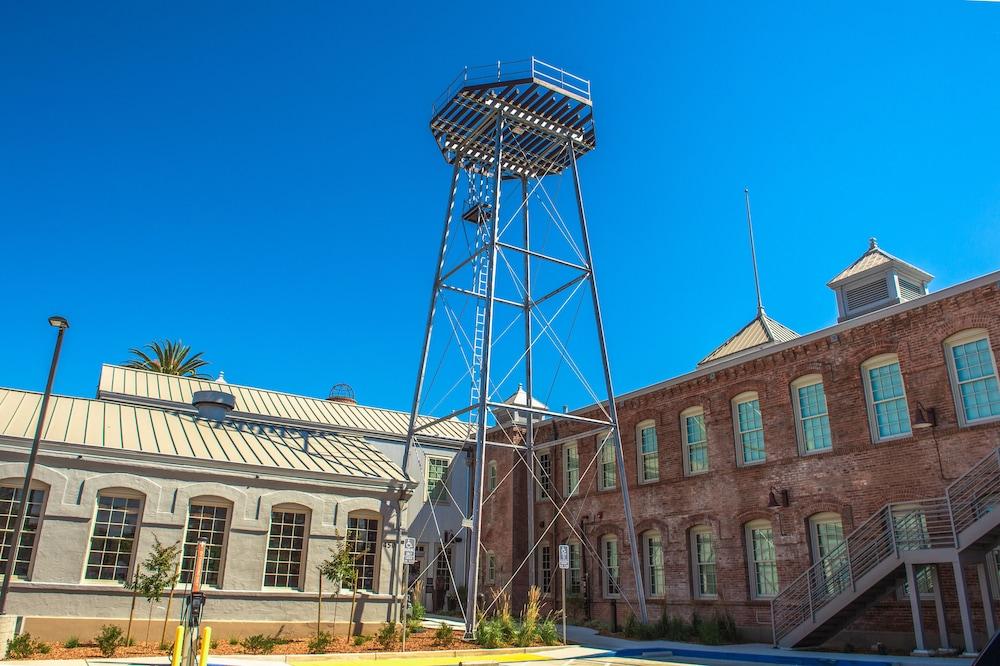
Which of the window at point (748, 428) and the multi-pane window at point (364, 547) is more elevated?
the window at point (748, 428)

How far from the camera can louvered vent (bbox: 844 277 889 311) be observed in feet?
78.4

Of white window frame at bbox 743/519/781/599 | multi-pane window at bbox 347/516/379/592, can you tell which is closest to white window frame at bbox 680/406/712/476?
white window frame at bbox 743/519/781/599

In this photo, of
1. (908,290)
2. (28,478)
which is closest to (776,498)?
(908,290)

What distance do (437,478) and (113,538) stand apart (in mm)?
19472

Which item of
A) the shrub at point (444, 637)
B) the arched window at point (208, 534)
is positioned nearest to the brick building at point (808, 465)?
the shrub at point (444, 637)

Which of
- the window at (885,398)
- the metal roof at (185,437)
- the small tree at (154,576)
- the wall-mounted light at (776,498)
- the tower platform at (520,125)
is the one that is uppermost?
the tower platform at (520,125)

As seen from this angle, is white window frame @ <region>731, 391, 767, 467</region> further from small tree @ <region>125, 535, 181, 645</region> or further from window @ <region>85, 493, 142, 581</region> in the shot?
window @ <region>85, 493, 142, 581</region>

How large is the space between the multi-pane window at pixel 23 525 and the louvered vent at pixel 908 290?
Answer: 24.3m

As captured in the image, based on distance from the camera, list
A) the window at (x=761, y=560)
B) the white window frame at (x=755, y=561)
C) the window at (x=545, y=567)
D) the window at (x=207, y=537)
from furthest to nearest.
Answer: the window at (x=545, y=567), the window at (x=761, y=560), the white window frame at (x=755, y=561), the window at (x=207, y=537)

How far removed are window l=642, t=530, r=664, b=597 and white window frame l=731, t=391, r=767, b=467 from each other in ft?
13.9

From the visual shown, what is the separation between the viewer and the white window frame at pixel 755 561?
71.6 feet

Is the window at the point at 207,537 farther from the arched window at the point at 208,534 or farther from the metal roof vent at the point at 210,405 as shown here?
the metal roof vent at the point at 210,405

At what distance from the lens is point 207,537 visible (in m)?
18.6

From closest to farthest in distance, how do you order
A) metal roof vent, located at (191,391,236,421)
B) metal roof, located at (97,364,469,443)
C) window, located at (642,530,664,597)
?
metal roof vent, located at (191,391,236,421) → window, located at (642,530,664,597) → metal roof, located at (97,364,469,443)
